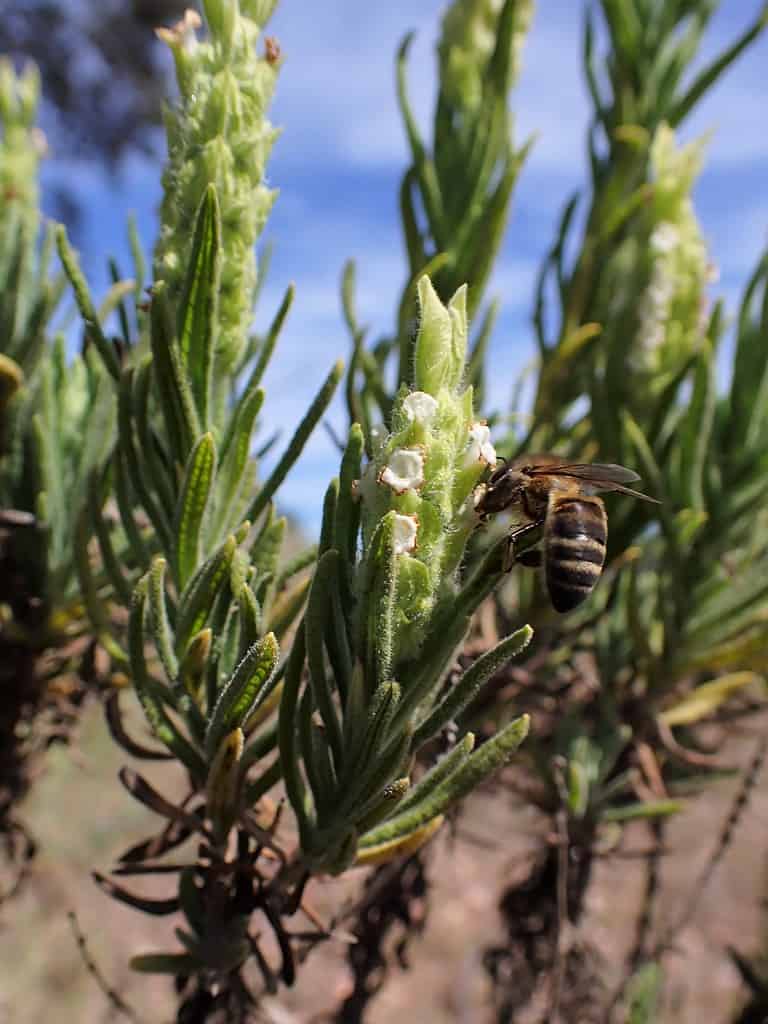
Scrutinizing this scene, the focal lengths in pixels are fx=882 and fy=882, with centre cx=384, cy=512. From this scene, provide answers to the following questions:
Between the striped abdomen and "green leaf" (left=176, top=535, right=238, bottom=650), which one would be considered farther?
the striped abdomen

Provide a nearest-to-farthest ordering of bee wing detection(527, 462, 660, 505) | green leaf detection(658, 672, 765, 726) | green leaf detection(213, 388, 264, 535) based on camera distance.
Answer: green leaf detection(213, 388, 264, 535) < bee wing detection(527, 462, 660, 505) < green leaf detection(658, 672, 765, 726)

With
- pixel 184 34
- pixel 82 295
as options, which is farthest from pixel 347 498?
pixel 184 34

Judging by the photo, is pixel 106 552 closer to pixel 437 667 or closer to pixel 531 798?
pixel 437 667

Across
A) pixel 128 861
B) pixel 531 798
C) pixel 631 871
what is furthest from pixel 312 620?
pixel 631 871

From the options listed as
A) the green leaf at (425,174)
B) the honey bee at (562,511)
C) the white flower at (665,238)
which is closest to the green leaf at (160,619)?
the honey bee at (562,511)

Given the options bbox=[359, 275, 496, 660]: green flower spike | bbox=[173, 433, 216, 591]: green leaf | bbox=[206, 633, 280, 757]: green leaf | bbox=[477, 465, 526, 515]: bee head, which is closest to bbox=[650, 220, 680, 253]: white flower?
bbox=[477, 465, 526, 515]: bee head

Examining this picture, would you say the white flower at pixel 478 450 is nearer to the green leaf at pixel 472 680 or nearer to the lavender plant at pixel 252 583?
the lavender plant at pixel 252 583

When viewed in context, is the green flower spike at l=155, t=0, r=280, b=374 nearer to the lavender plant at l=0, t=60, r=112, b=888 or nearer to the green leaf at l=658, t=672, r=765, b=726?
Result: the lavender plant at l=0, t=60, r=112, b=888
